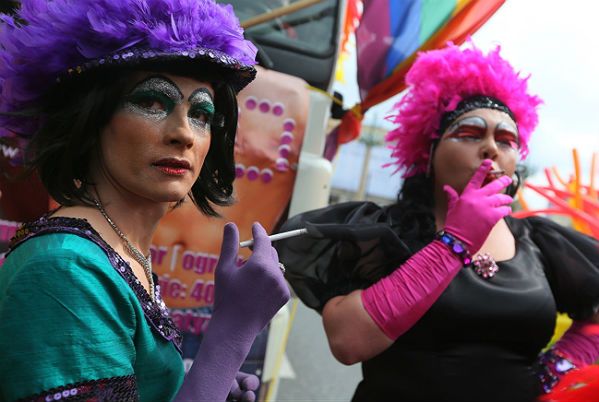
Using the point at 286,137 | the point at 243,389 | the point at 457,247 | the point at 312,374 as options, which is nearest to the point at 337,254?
the point at 457,247

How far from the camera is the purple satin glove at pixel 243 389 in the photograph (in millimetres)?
1058

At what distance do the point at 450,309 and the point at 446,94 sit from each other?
0.78m

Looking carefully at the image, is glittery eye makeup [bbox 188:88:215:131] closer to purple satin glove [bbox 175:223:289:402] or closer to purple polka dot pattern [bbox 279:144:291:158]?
purple satin glove [bbox 175:223:289:402]

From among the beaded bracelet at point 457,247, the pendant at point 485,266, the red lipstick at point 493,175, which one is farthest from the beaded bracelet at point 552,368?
the red lipstick at point 493,175

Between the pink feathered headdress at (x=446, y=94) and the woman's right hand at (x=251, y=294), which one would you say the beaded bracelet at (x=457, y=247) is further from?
the woman's right hand at (x=251, y=294)

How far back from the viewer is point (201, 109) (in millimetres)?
977

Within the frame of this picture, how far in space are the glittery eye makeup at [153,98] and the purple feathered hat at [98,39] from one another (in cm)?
5

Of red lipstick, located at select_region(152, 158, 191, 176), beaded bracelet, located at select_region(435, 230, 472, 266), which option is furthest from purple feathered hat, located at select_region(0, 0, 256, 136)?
beaded bracelet, located at select_region(435, 230, 472, 266)

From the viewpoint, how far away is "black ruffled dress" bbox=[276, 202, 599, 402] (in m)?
1.49

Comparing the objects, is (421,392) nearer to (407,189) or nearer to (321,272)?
(321,272)

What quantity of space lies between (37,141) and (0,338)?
38cm

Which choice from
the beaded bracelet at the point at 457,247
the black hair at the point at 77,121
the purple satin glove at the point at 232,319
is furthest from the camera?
the beaded bracelet at the point at 457,247

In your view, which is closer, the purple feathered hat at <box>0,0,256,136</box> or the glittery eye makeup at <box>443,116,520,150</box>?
the purple feathered hat at <box>0,0,256,136</box>

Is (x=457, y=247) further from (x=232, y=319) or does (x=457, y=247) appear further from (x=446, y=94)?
(x=232, y=319)
